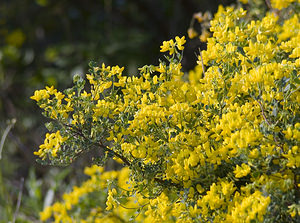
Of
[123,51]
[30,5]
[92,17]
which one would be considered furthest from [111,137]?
[30,5]

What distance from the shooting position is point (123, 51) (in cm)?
541

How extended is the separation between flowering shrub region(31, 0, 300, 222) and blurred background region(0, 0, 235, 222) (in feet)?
11.0

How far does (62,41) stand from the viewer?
20.0 feet

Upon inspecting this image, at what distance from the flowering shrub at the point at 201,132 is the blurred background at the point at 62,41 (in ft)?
11.0

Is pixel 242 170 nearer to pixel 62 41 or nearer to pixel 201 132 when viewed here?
pixel 201 132

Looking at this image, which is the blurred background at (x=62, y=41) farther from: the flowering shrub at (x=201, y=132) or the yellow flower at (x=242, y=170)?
the yellow flower at (x=242, y=170)

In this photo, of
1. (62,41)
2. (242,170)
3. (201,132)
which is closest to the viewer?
(242,170)

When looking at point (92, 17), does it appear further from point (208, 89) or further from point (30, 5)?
point (208, 89)

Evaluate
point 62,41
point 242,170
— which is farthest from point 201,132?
point 62,41

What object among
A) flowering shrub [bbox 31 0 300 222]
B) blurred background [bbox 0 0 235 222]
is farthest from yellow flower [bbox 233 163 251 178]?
blurred background [bbox 0 0 235 222]

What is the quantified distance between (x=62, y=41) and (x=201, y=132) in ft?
15.8

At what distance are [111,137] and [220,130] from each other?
1.22 ft

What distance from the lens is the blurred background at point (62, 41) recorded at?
5.30 meters

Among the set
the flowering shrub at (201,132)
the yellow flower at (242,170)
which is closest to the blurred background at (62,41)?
the flowering shrub at (201,132)
